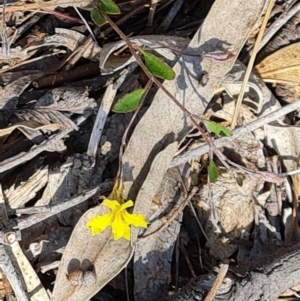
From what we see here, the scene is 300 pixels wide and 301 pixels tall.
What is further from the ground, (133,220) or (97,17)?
(97,17)

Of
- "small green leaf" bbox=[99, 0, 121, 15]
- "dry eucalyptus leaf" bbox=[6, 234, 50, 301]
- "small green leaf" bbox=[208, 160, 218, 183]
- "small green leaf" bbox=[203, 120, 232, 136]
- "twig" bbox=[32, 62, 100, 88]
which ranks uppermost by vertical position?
"small green leaf" bbox=[99, 0, 121, 15]

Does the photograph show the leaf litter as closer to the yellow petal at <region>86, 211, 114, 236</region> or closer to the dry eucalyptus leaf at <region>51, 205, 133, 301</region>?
the dry eucalyptus leaf at <region>51, 205, 133, 301</region>

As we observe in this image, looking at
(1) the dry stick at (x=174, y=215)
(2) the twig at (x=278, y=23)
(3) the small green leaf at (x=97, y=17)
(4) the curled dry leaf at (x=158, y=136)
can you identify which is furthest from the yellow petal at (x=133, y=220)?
(2) the twig at (x=278, y=23)

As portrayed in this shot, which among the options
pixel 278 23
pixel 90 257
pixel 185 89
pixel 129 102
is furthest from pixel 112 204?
pixel 278 23

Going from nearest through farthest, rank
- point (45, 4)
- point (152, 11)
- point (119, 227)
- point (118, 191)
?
point (119, 227), point (118, 191), point (45, 4), point (152, 11)

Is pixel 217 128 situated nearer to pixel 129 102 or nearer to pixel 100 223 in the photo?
pixel 129 102

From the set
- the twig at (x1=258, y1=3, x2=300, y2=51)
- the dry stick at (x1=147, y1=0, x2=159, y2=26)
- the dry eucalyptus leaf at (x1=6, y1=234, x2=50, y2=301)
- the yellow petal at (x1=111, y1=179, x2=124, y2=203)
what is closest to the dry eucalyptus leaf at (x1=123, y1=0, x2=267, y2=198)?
the yellow petal at (x1=111, y1=179, x2=124, y2=203)

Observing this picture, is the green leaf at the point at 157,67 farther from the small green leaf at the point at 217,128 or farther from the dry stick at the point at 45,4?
the dry stick at the point at 45,4
